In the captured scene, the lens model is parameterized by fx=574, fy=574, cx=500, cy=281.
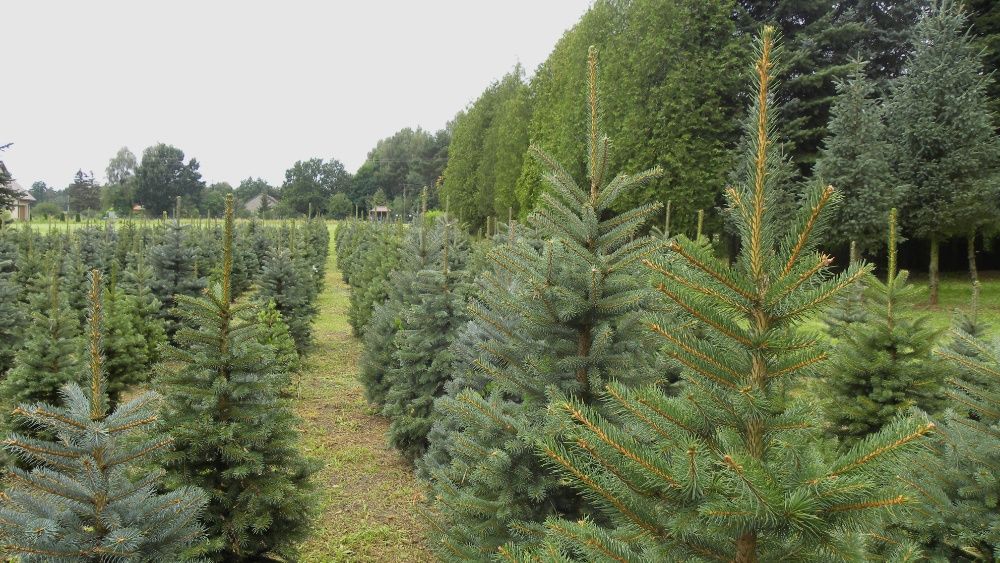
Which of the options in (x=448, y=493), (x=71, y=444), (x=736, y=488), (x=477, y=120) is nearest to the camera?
(x=736, y=488)

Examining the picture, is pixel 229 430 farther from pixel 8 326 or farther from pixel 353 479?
pixel 8 326

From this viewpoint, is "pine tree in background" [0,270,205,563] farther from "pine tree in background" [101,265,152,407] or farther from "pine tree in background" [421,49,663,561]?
"pine tree in background" [101,265,152,407]

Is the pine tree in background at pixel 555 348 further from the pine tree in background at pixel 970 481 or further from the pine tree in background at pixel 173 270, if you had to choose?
the pine tree in background at pixel 173 270

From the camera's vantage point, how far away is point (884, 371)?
5.43 m

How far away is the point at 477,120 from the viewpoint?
1379 inches

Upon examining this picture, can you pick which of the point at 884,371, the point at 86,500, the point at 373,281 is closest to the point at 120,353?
the point at 373,281

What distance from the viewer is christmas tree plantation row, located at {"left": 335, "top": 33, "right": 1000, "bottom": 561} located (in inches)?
68.3

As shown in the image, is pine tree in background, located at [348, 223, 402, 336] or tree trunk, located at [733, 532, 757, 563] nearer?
tree trunk, located at [733, 532, 757, 563]

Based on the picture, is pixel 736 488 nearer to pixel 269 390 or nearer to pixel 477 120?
pixel 269 390

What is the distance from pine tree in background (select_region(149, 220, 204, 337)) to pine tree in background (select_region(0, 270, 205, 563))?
10356 millimetres

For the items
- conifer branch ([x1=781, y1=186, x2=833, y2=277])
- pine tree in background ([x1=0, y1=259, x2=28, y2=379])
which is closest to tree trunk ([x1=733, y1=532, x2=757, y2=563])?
conifer branch ([x1=781, y1=186, x2=833, y2=277])

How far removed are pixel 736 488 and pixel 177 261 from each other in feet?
43.3

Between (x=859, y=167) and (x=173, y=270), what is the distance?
56.8ft

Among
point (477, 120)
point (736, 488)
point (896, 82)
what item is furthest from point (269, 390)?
point (477, 120)
